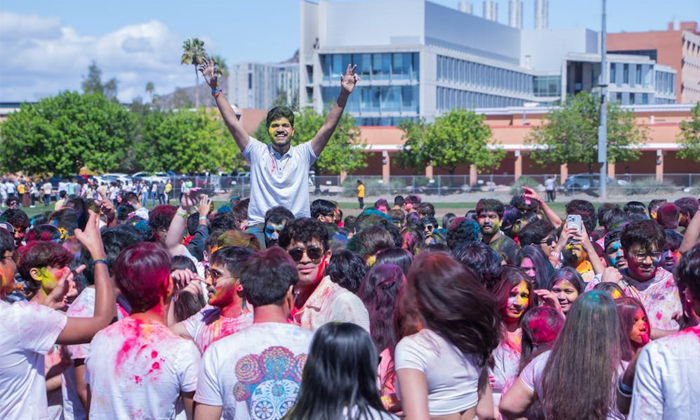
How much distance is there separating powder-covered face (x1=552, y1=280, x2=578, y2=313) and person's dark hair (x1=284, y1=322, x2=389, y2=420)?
9.69 feet

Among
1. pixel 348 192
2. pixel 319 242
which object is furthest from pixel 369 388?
pixel 348 192

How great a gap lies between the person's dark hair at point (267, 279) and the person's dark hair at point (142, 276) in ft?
1.39

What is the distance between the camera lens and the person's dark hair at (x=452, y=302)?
13.6ft

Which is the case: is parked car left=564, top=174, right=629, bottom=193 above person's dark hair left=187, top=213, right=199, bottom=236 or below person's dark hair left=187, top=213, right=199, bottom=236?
Answer: below

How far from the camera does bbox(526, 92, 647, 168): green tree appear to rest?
203 feet

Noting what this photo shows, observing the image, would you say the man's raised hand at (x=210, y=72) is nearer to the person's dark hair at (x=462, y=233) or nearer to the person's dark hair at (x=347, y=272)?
the person's dark hair at (x=462, y=233)

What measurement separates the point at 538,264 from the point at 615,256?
2.66 ft

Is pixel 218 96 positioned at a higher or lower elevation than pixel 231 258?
higher

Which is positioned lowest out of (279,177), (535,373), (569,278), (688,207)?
(535,373)

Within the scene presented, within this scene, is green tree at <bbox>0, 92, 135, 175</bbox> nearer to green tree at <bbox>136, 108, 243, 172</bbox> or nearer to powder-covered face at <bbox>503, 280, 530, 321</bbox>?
green tree at <bbox>136, 108, 243, 172</bbox>

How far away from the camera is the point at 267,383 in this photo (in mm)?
4133

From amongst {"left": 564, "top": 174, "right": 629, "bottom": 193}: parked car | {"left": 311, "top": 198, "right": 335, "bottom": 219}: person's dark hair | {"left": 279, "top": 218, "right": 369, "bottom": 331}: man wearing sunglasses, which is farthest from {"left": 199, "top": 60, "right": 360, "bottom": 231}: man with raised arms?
{"left": 564, "top": 174, "right": 629, "bottom": 193}: parked car

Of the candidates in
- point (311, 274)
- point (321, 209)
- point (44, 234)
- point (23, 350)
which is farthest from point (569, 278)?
point (44, 234)

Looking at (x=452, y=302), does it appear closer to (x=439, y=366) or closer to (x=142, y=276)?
(x=439, y=366)
